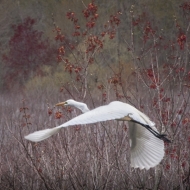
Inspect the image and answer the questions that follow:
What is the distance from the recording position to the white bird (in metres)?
5.07

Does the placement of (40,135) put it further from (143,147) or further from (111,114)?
(143,147)

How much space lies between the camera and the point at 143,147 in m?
5.84

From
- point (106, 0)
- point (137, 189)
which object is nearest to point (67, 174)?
point (137, 189)

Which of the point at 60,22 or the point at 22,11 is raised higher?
the point at 22,11

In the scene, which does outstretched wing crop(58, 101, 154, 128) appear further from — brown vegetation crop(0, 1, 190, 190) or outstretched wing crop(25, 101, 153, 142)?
brown vegetation crop(0, 1, 190, 190)

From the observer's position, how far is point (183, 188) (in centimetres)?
632

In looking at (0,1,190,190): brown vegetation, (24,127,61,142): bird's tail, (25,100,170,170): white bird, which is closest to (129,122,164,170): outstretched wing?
(25,100,170,170): white bird

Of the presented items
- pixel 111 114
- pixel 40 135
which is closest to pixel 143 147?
pixel 111 114

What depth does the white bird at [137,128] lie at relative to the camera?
507cm

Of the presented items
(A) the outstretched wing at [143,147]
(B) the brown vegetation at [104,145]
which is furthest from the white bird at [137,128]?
(B) the brown vegetation at [104,145]

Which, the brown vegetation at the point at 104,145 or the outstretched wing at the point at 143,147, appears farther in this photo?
the brown vegetation at the point at 104,145

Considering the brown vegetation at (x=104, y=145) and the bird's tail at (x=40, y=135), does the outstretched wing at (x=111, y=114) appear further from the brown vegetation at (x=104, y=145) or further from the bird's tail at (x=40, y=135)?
the brown vegetation at (x=104, y=145)

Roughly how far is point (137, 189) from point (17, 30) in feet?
63.4

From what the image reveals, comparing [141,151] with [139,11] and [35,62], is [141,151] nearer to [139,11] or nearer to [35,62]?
[139,11]
